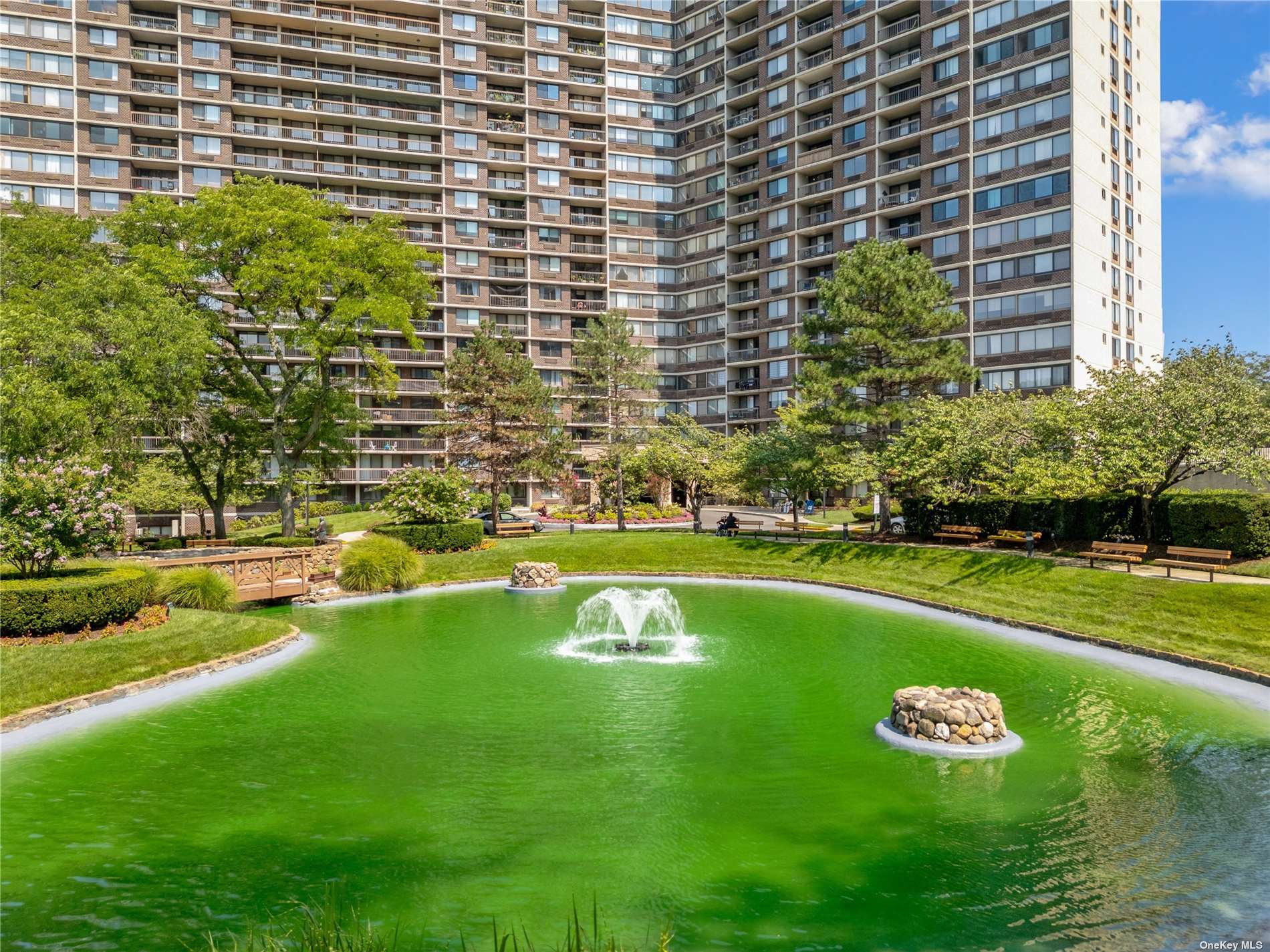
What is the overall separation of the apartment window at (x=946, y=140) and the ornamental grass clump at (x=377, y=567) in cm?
5463

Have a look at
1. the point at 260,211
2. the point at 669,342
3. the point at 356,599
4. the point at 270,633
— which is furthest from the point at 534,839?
the point at 669,342

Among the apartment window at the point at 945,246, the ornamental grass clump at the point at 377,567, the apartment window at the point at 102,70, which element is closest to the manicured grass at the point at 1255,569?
the ornamental grass clump at the point at 377,567

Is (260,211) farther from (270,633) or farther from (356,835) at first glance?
(356,835)

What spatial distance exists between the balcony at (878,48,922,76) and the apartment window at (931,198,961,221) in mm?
12587

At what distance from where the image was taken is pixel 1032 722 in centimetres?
1497

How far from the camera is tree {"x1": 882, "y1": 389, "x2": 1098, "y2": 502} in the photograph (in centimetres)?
3100

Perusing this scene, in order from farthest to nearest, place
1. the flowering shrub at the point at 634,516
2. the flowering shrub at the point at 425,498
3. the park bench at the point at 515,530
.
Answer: the flowering shrub at the point at 634,516
the park bench at the point at 515,530
the flowering shrub at the point at 425,498

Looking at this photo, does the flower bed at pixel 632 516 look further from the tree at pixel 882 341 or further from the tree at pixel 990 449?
the tree at pixel 990 449

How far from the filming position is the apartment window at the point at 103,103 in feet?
227

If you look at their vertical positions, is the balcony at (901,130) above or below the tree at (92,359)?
above

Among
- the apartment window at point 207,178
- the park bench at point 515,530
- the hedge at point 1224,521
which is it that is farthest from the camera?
the apartment window at point 207,178

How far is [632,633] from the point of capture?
22078 mm

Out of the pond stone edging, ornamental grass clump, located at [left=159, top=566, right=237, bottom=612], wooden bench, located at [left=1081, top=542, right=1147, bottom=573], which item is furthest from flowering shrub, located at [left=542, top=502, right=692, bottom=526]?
the pond stone edging

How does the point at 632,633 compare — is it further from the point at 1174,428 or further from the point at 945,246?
the point at 945,246
